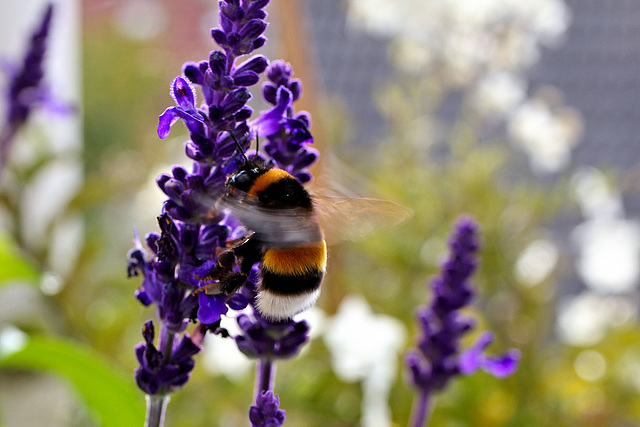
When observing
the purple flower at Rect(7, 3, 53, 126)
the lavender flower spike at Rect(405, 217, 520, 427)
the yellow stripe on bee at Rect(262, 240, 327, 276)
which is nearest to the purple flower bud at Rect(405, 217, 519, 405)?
the lavender flower spike at Rect(405, 217, 520, 427)

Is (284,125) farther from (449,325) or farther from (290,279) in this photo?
(449,325)

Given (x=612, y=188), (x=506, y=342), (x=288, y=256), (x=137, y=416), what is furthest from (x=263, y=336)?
(x=612, y=188)

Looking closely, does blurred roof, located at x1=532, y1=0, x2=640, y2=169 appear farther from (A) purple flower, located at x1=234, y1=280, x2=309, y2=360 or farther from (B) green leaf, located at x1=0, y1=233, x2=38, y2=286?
(A) purple flower, located at x1=234, y1=280, x2=309, y2=360

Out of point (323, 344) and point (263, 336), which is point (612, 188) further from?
point (263, 336)

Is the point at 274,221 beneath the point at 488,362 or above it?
above

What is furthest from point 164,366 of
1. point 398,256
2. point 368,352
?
point 398,256

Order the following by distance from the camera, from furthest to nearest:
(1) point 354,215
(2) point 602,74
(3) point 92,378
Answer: (2) point 602,74, (3) point 92,378, (1) point 354,215

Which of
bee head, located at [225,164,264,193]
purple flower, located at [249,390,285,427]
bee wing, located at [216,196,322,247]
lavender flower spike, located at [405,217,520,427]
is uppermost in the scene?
bee head, located at [225,164,264,193]
